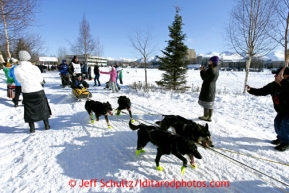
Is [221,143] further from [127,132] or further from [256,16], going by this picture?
[256,16]

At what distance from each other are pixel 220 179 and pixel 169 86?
1099 centimetres

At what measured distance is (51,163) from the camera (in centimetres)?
290

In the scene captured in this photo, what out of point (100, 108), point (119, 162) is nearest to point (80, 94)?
point (100, 108)

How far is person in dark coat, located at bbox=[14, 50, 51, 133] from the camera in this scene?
391 centimetres

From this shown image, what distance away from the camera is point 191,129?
123 inches

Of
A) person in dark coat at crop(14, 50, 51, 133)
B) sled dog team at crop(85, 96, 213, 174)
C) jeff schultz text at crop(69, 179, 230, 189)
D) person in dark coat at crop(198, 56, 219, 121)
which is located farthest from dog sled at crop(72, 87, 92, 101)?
jeff schultz text at crop(69, 179, 230, 189)

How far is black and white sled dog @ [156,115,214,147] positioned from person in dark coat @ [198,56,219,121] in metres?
1.75

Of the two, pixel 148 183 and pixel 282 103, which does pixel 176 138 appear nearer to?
pixel 148 183

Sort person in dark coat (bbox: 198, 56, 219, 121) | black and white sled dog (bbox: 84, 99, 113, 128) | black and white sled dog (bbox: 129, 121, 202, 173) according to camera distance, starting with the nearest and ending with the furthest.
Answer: black and white sled dog (bbox: 129, 121, 202, 173), black and white sled dog (bbox: 84, 99, 113, 128), person in dark coat (bbox: 198, 56, 219, 121)

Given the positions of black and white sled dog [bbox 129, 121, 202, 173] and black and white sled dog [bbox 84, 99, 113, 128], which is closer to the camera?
black and white sled dog [bbox 129, 121, 202, 173]

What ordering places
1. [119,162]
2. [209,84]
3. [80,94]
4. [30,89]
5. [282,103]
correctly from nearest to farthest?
[119,162] → [282,103] → [30,89] → [209,84] → [80,94]

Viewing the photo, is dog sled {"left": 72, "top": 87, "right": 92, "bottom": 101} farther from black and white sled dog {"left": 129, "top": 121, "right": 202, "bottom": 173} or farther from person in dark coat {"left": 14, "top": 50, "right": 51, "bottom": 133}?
black and white sled dog {"left": 129, "top": 121, "right": 202, "bottom": 173}

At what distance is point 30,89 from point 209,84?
16.8ft

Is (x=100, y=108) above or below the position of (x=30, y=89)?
below
